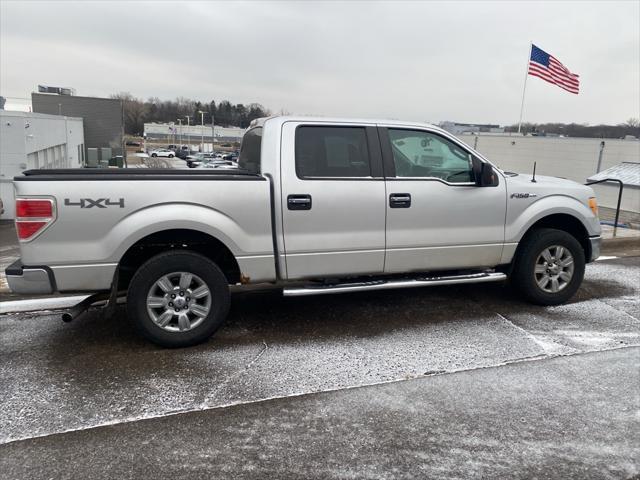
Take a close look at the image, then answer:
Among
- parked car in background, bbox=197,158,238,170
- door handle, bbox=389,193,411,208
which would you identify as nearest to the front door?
door handle, bbox=389,193,411,208

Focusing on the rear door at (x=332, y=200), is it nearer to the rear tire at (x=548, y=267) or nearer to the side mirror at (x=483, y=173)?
the side mirror at (x=483, y=173)

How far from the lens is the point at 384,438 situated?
294 centimetres

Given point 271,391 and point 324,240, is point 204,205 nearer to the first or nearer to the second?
point 324,240

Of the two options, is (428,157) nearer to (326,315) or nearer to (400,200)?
(400,200)

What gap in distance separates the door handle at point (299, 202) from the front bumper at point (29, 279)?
1964 mm

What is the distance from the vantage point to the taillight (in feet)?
12.0

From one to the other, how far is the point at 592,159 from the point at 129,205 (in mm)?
36157

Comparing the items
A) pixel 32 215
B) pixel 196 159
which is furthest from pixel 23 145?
pixel 196 159

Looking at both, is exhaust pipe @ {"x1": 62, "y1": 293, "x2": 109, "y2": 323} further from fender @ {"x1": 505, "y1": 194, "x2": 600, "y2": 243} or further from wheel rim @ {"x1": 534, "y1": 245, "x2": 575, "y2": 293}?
wheel rim @ {"x1": 534, "y1": 245, "x2": 575, "y2": 293}

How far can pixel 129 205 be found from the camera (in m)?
3.85

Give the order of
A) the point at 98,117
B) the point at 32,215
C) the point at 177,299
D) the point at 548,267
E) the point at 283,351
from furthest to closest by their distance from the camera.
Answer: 1. the point at 98,117
2. the point at 548,267
3. the point at 283,351
4. the point at 177,299
5. the point at 32,215

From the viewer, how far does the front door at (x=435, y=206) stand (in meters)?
4.62

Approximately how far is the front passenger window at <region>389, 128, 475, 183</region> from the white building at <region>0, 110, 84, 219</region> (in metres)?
19.4

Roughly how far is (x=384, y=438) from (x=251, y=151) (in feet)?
10.5
